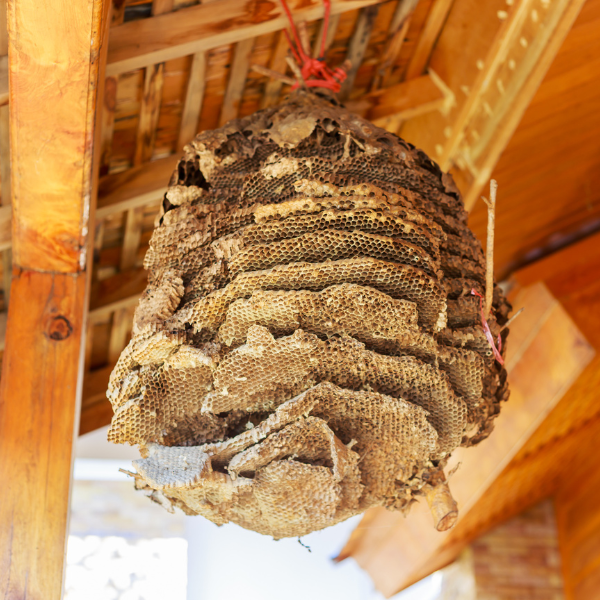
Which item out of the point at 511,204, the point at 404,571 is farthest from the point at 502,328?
the point at 404,571

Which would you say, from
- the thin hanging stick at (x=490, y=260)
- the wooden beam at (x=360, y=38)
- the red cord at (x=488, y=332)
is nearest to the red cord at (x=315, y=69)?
the wooden beam at (x=360, y=38)

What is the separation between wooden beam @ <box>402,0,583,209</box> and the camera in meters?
2.08

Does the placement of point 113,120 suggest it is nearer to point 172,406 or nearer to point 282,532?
point 172,406

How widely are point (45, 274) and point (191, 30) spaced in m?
0.68

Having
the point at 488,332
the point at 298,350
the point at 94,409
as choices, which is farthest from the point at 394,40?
the point at 94,409

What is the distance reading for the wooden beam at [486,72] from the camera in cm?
208

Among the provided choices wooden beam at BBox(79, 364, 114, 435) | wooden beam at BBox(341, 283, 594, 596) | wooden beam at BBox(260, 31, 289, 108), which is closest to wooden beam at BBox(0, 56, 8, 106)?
wooden beam at BBox(260, 31, 289, 108)

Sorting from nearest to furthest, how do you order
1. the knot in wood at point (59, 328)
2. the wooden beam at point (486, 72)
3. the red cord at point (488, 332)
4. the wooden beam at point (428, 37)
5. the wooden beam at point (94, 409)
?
the red cord at point (488, 332) < the knot in wood at point (59, 328) < the wooden beam at point (486, 72) < the wooden beam at point (428, 37) < the wooden beam at point (94, 409)

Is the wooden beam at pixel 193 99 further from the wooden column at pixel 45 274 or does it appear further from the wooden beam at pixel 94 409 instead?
the wooden beam at pixel 94 409

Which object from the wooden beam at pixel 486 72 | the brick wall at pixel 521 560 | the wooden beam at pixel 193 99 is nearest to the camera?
the wooden beam at pixel 193 99

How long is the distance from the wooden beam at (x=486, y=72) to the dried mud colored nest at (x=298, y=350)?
38.2 inches

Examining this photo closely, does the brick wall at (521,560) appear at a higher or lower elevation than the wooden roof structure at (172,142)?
lower

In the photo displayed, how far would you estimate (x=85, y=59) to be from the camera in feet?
4.12

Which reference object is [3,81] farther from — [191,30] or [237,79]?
[237,79]
